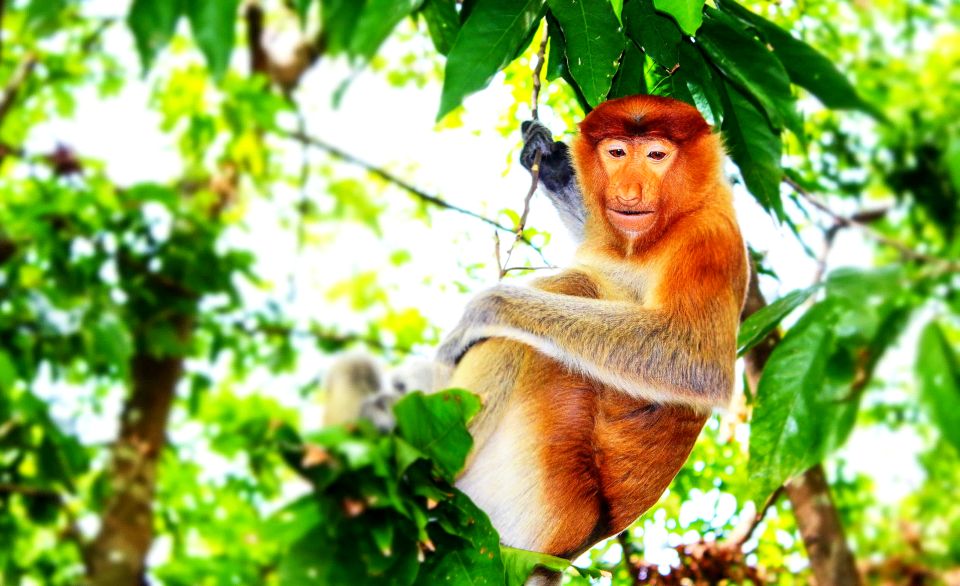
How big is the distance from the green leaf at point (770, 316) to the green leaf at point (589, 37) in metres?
0.55

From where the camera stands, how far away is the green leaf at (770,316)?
189 cm

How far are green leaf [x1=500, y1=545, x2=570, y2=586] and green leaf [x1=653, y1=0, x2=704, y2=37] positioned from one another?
113 cm

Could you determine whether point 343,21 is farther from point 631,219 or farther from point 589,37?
point 631,219

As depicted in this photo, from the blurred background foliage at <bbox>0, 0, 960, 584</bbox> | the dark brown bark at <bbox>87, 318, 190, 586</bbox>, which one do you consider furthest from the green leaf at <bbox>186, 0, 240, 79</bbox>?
the dark brown bark at <bbox>87, 318, 190, 586</bbox>

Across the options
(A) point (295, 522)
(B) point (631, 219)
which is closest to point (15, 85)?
(A) point (295, 522)

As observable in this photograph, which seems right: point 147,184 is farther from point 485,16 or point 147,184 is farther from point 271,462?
point 485,16

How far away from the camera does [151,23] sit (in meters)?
1.60

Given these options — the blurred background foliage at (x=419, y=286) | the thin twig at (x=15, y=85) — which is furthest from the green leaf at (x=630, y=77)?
the thin twig at (x=15, y=85)

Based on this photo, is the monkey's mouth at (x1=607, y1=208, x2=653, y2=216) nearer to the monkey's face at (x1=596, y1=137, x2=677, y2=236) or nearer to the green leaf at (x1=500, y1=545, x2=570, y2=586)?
the monkey's face at (x1=596, y1=137, x2=677, y2=236)

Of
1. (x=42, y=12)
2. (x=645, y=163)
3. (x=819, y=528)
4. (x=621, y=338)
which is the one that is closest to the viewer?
(x=42, y=12)

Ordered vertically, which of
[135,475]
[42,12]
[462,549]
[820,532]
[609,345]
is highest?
[42,12]

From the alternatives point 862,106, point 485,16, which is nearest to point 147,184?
point 485,16

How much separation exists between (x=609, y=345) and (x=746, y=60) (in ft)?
3.14

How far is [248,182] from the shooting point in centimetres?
1122
